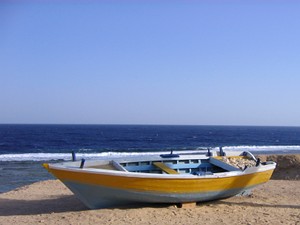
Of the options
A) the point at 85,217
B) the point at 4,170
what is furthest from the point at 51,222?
the point at 4,170

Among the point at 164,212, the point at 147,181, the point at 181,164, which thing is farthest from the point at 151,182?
the point at 181,164

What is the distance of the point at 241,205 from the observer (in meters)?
9.55

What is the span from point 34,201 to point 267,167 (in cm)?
678

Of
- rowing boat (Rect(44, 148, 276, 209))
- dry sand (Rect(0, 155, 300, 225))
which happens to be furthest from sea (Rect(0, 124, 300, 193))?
rowing boat (Rect(44, 148, 276, 209))

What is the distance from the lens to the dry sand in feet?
26.7

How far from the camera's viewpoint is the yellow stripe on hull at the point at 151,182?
26.5ft

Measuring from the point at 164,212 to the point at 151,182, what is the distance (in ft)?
2.83

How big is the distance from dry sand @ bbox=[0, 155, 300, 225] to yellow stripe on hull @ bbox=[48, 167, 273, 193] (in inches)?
21.7

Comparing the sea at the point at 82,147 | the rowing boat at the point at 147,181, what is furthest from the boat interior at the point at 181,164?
the sea at the point at 82,147

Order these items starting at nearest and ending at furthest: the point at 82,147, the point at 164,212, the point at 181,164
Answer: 1. the point at 164,212
2. the point at 181,164
3. the point at 82,147

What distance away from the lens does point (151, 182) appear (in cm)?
826

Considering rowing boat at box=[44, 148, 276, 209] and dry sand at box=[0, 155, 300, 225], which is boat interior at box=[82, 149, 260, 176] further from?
dry sand at box=[0, 155, 300, 225]

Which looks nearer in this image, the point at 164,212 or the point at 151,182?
the point at 151,182

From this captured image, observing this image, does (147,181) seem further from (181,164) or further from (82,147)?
(82,147)
